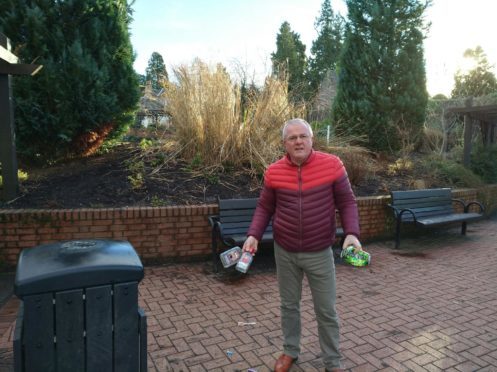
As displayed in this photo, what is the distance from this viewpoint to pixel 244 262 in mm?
2502

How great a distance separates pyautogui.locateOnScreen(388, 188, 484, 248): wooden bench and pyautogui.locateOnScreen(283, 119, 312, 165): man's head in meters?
3.85

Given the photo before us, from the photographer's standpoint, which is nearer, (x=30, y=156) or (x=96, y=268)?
(x=96, y=268)

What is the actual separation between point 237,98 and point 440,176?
469 cm

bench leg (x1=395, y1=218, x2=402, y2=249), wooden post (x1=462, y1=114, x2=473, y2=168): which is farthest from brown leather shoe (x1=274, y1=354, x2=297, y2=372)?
wooden post (x1=462, y1=114, x2=473, y2=168)

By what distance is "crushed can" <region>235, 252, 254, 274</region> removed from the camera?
2.45 metres

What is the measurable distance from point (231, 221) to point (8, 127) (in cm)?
304

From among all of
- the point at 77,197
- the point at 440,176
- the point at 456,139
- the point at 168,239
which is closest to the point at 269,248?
the point at 168,239

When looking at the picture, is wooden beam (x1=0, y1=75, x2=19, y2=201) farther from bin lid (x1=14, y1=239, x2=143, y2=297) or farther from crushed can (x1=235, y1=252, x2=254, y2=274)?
crushed can (x1=235, y1=252, x2=254, y2=274)

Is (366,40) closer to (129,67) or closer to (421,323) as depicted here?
(129,67)

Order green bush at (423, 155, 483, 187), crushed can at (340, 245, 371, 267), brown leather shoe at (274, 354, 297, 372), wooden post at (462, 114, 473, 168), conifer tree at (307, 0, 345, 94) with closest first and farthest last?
crushed can at (340, 245, 371, 267) < brown leather shoe at (274, 354, 297, 372) < green bush at (423, 155, 483, 187) < wooden post at (462, 114, 473, 168) < conifer tree at (307, 0, 345, 94)

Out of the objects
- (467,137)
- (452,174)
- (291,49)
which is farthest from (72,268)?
(291,49)

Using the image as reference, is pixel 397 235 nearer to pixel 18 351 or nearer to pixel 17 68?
pixel 18 351

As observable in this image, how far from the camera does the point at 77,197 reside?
204 inches

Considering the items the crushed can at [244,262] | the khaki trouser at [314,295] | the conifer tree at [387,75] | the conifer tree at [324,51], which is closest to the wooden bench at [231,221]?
the khaki trouser at [314,295]
